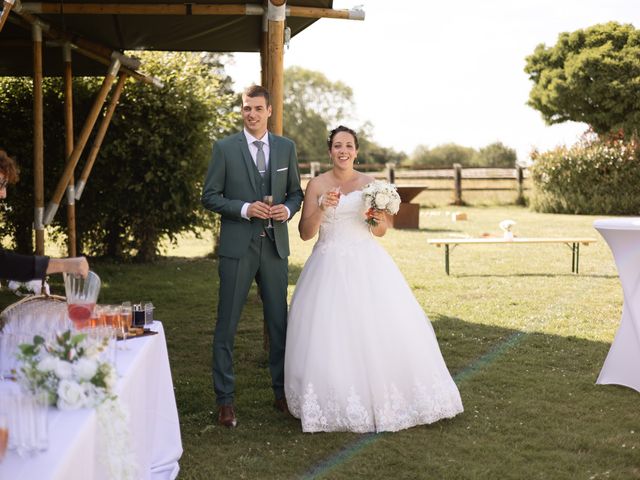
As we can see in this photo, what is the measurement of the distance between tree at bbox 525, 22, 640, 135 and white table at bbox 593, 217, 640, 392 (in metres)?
27.4

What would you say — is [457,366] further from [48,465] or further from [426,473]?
[48,465]

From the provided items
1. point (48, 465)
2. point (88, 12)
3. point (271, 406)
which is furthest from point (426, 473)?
point (88, 12)

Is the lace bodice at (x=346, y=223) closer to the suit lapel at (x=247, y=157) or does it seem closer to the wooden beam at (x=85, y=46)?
the suit lapel at (x=247, y=157)

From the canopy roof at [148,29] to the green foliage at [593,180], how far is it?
1679 cm

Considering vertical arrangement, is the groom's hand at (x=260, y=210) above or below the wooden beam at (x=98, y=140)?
below

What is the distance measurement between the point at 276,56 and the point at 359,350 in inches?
103

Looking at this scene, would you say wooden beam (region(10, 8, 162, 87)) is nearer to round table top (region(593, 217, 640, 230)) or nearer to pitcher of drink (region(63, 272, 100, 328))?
pitcher of drink (region(63, 272, 100, 328))

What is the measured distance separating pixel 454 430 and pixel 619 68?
31.2 m

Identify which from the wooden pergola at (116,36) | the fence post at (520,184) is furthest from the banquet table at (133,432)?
the fence post at (520,184)

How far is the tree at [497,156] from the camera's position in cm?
5107

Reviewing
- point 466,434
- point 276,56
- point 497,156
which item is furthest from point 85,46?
point 497,156

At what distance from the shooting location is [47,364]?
2.38 m

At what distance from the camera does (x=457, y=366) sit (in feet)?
21.0

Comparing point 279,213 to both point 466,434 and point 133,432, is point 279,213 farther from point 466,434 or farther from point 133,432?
point 133,432
